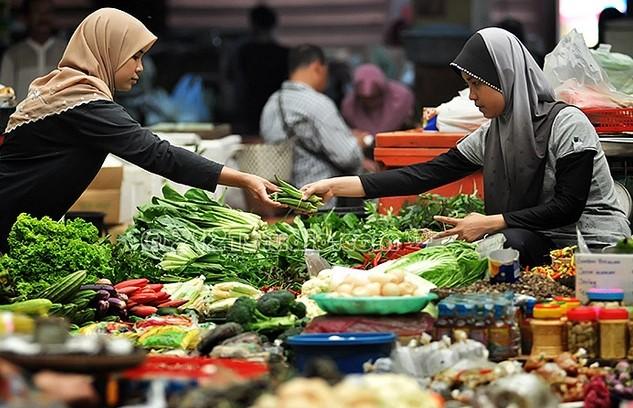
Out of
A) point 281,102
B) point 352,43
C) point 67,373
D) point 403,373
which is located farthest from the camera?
point 352,43

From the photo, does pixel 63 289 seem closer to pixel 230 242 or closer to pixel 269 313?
pixel 269 313

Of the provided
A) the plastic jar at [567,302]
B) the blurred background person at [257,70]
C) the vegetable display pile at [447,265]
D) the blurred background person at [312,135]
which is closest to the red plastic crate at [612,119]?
the vegetable display pile at [447,265]

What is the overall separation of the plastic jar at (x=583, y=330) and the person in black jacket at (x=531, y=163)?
45.5 inches

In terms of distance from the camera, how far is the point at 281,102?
38.7 feet

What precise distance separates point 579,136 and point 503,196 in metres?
0.56

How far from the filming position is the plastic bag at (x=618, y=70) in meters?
8.20

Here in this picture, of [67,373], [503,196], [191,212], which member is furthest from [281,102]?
[67,373]

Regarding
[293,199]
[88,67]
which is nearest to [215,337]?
[293,199]

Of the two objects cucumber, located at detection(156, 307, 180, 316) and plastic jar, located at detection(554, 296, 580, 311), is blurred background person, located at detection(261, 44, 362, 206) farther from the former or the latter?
plastic jar, located at detection(554, 296, 580, 311)

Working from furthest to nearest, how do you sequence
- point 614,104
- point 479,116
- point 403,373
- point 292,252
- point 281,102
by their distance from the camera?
1. point 281,102
2. point 479,116
3. point 614,104
4. point 292,252
5. point 403,373

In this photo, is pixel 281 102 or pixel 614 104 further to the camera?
pixel 281 102

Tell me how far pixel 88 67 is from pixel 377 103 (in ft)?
24.4

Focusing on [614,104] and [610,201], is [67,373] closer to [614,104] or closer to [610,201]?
[610,201]

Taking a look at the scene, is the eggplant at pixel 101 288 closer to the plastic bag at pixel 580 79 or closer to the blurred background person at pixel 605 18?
the plastic bag at pixel 580 79
